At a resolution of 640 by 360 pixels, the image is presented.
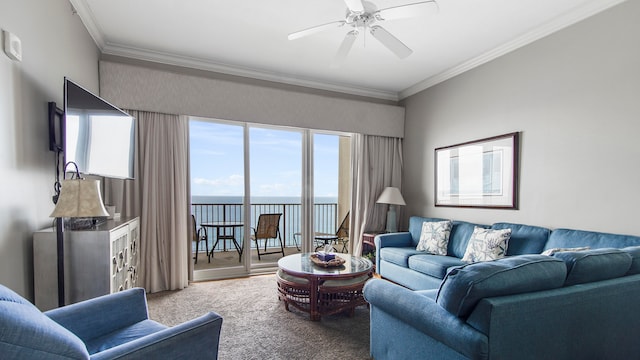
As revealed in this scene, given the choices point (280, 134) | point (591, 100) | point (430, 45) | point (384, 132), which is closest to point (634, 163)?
point (591, 100)

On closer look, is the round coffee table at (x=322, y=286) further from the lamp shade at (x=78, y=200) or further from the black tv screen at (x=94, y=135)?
the black tv screen at (x=94, y=135)

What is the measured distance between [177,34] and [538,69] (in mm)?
3663

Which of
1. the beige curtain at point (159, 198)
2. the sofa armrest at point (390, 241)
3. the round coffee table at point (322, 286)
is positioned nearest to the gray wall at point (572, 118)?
the sofa armrest at point (390, 241)

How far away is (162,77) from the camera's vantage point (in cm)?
353

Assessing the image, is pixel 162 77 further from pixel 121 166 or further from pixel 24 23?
pixel 24 23

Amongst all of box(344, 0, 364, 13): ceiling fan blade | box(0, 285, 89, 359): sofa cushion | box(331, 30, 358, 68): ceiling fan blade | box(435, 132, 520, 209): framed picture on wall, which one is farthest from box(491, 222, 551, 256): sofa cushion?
box(0, 285, 89, 359): sofa cushion

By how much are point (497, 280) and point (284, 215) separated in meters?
4.17

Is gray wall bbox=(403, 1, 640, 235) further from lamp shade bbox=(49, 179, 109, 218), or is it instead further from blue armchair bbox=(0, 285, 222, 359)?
lamp shade bbox=(49, 179, 109, 218)

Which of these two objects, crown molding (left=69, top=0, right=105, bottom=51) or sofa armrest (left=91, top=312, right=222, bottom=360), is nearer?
sofa armrest (left=91, top=312, right=222, bottom=360)

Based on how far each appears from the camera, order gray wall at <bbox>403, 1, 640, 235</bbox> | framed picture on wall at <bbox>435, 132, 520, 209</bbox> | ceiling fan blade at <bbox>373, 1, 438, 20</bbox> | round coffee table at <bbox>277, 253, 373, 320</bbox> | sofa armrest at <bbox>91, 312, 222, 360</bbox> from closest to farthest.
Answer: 1. sofa armrest at <bbox>91, 312, 222, 360</bbox>
2. ceiling fan blade at <bbox>373, 1, 438, 20</bbox>
3. gray wall at <bbox>403, 1, 640, 235</bbox>
4. round coffee table at <bbox>277, 253, 373, 320</bbox>
5. framed picture on wall at <bbox>435, 132, 520, 209</bbox>

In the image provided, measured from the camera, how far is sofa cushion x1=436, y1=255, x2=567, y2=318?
1371 mm

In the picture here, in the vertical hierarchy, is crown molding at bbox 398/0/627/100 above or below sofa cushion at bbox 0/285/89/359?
above

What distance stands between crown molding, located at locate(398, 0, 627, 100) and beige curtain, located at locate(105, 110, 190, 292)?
3.39m

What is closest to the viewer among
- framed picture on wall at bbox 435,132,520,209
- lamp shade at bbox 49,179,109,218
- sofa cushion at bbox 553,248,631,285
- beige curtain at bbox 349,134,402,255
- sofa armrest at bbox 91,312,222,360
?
sofa armrest at bbox 91,312,222,360
